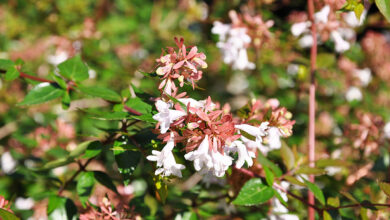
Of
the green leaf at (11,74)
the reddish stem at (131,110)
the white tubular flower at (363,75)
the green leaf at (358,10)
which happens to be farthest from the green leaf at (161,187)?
the white tubular flower at (363,75)

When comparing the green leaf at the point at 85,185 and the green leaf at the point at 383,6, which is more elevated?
the green leaf at the point at 383,6

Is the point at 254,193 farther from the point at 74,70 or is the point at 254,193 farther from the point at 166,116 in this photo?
the point at 74,70

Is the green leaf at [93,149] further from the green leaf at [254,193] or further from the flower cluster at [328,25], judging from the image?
the flower cluster at [328,25]

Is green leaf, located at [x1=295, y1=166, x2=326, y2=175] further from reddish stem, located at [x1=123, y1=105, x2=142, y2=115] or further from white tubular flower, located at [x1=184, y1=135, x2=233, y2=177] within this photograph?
reddish stem, located at [x1=123, y1=105, x2=142, y2=115]

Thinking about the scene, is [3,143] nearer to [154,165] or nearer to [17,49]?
[17,49]

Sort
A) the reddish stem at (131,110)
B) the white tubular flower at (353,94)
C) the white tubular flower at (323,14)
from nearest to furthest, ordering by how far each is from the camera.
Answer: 1. the reddish stem at (131,110)
2. the white tubular flower at (323,14)
3. the white tubular flower at (353,94)

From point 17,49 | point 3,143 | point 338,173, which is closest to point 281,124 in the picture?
point 338,173

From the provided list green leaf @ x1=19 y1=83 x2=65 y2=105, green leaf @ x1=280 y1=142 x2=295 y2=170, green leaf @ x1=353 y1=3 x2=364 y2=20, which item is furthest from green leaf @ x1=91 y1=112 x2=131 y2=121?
green leaf @ x1=353 y1=3 x2=364 y2=20
